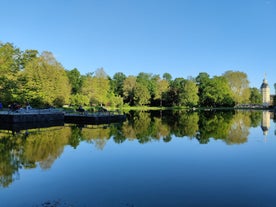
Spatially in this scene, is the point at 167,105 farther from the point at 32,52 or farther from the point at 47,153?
the point at 47,153

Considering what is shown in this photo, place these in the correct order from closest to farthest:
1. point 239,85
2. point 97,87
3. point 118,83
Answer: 1. point 97,87
2. point 239,85
3. point 118,83

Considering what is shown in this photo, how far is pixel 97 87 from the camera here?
65.0 m

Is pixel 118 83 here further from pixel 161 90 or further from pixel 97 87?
pixel 97 87

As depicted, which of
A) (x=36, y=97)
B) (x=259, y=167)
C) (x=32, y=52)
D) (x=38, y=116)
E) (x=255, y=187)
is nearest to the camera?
(x=255, y=187)

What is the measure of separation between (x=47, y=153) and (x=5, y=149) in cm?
286

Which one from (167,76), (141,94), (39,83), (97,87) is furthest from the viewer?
(167,76)

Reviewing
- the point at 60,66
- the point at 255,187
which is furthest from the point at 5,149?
the point at 60,66

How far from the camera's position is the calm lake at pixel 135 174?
823cm

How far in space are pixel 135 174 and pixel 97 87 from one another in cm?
5519

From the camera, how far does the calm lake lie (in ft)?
27.0

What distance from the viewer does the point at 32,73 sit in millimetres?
39750

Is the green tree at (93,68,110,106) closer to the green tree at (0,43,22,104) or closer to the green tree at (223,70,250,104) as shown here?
the green tree at (0,43,22,104)

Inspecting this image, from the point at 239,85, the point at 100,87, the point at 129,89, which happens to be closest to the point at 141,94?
the point at 129,89

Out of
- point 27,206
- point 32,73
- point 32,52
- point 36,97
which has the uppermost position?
point 32,52
